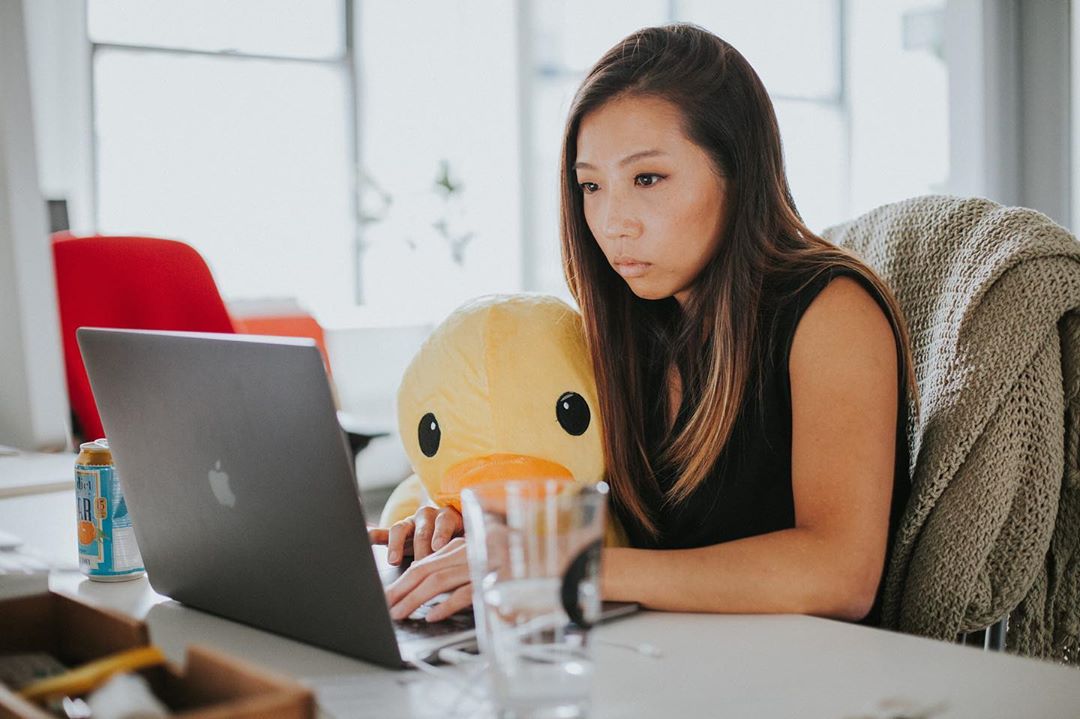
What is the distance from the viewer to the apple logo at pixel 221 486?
814mm

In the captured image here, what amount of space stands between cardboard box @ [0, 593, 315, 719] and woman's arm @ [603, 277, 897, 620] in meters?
0.39

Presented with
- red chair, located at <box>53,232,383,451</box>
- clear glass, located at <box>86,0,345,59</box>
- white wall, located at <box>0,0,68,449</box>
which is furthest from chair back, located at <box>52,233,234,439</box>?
clear glass, located at <box>86,0,345,59</box>

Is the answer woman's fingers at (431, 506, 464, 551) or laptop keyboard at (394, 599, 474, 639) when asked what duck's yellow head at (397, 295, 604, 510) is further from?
laptop keyboard at (394, 599, 474, 639)

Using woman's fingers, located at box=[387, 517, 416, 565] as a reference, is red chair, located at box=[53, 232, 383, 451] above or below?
above

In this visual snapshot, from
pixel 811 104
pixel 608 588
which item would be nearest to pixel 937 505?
pixel 608 588

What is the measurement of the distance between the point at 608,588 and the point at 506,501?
315 millimetres

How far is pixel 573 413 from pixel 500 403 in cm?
8

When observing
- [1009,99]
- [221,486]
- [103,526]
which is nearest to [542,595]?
[221,486]

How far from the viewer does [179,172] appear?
3.91 m

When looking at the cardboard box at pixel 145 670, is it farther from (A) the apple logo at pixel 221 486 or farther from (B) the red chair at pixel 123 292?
(B) the red chair at pixel 123 292

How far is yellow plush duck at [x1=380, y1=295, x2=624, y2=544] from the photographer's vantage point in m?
1.12

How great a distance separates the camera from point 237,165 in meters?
4.03

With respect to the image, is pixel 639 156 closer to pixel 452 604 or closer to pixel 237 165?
pixel 452 604

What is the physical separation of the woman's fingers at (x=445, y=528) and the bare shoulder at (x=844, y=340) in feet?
1.16
